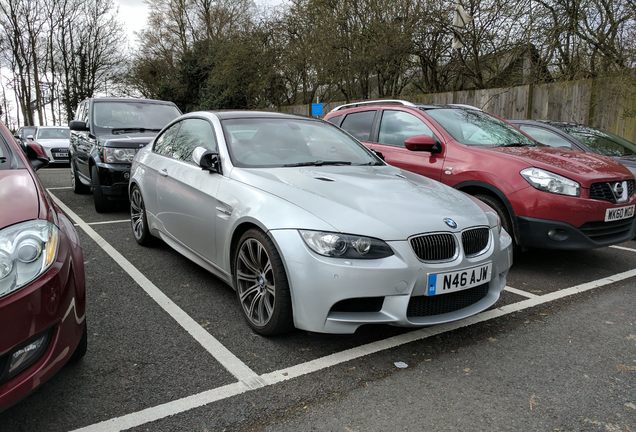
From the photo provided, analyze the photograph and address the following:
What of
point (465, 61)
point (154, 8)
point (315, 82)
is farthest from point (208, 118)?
point (154, 8)

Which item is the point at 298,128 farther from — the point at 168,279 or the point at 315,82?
the point at 315,82

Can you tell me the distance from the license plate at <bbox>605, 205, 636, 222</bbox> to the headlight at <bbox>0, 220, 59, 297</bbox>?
174 inches

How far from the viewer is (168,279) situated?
4340 millimetres

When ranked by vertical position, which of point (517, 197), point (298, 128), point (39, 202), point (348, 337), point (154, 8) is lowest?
point (348, 337)

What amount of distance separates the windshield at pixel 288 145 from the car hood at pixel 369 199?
192 mm

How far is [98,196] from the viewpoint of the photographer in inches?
278

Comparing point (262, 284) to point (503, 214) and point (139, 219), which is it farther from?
point (139, 219)

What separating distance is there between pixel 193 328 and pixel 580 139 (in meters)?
5.97

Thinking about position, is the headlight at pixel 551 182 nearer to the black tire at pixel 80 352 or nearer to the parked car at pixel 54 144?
the black tire at pixel 80 352

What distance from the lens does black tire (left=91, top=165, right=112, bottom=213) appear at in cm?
695

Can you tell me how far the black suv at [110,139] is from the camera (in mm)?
6770

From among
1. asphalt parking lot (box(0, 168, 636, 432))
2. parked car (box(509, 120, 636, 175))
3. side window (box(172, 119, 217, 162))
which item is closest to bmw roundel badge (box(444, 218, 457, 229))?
asphalt parking lot (box(0, 168, 636, 432))

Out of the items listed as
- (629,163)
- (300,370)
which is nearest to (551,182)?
(629,163)

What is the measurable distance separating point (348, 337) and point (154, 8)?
37500 millimetres
